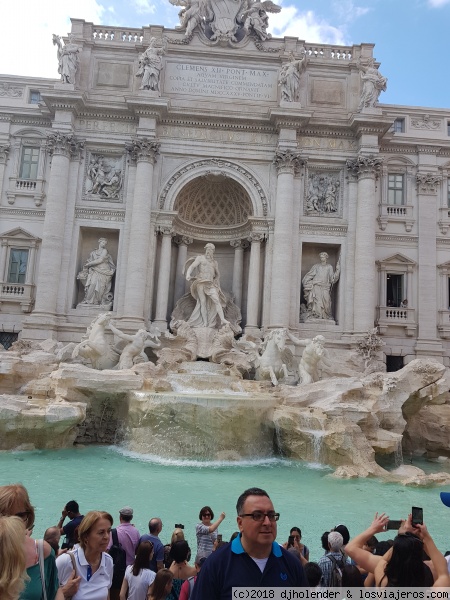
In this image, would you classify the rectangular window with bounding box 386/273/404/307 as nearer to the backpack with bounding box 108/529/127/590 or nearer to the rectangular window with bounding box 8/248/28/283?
the rectangular window with bounding box 8/248/28/283

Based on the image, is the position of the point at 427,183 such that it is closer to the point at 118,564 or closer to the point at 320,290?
the point at 320,290

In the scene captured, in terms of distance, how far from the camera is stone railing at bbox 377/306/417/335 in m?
21.3

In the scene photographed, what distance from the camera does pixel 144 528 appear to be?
267 inches

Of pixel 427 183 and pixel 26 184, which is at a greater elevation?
pixel 427 183

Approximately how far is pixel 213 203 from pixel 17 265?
888 centimetres

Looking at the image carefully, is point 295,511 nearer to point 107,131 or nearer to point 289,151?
point 289,151

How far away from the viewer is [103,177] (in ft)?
69.9

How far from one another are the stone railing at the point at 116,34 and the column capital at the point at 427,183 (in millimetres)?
13747

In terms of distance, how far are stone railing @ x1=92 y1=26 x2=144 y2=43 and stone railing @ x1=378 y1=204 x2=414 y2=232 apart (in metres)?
13.1

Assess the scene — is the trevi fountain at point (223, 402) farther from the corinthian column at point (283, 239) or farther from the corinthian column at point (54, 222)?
the corinthian column at point (54, 222)

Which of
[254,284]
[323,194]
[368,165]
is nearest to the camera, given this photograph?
[254,284]

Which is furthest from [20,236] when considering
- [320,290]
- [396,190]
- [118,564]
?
[118,564]

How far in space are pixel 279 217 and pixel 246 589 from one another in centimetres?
1919

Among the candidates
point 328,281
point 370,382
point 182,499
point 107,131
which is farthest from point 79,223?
point 182,499
